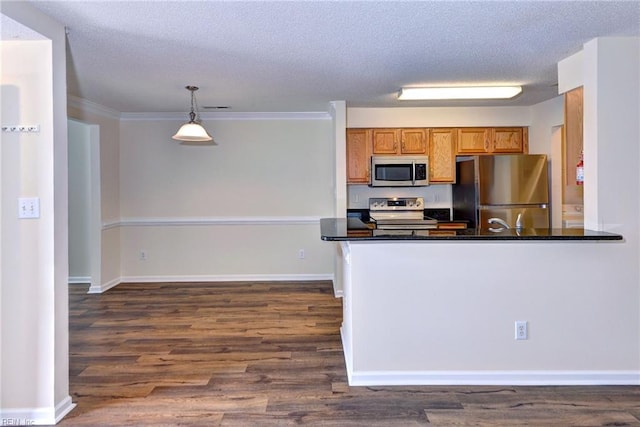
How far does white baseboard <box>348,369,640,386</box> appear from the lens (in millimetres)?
2740

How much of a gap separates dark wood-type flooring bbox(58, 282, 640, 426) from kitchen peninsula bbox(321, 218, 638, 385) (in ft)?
0.42

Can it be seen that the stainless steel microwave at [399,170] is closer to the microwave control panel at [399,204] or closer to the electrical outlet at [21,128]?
the microwave control panel at [399,204]

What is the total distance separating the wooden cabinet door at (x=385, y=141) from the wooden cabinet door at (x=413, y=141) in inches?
2.9

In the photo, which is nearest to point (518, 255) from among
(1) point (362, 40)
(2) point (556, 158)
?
(1) point (362, 40)

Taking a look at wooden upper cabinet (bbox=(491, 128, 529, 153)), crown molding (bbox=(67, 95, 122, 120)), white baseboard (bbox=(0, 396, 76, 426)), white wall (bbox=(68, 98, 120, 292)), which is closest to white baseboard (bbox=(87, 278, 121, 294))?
white wall (bbox=(68, 98, 120, 292))

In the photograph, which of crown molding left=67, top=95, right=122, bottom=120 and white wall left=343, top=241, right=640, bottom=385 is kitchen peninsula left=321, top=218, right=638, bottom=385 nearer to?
white wall left=343, top=241, right=640, bottom=385

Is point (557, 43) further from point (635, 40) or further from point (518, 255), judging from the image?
point (518, 255)

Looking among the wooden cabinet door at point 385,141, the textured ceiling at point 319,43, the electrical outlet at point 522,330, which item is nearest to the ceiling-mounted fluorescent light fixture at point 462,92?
the textured ceiling at point 319,43

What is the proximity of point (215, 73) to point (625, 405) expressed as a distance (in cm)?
369

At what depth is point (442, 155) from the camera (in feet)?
17.1

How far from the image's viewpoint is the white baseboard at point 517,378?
2740mm

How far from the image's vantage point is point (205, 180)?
5730 millimetres

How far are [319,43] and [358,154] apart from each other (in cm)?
244

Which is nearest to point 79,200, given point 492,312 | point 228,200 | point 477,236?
point 228,200
